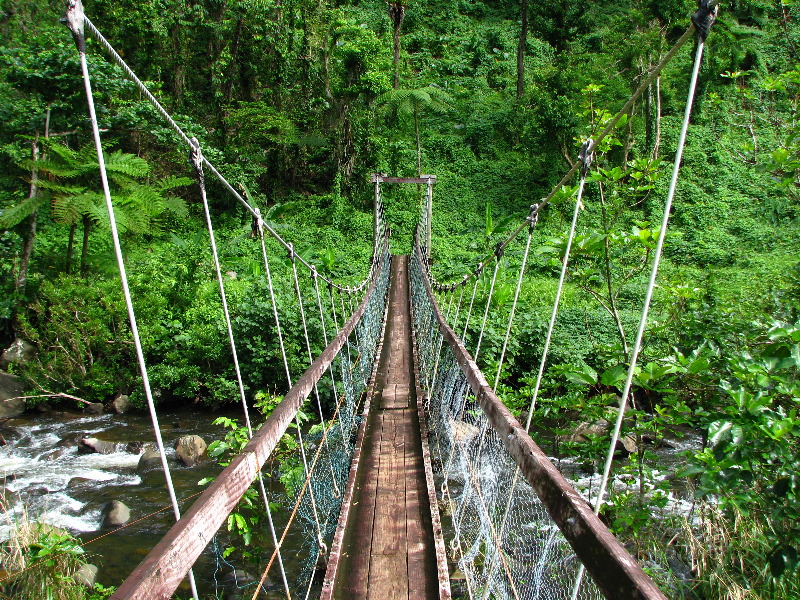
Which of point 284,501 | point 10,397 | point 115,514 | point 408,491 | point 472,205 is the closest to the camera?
point 408,491

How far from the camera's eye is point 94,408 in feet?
19.2

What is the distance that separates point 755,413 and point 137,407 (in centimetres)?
601

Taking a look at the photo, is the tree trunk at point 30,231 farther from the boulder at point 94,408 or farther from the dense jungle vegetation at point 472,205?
the boulder at point 94,408

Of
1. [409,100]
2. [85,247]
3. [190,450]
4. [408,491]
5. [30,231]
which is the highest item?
[409,100]

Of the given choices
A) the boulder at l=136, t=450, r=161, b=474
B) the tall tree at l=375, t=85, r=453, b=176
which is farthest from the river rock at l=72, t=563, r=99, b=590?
the tall tree at l=375, t=85, r=453, b=176

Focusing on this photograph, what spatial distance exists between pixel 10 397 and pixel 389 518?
17.8ft

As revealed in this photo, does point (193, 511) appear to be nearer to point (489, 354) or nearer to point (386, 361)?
point (386, 361)

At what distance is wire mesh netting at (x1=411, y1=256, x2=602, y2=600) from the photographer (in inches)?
66.9

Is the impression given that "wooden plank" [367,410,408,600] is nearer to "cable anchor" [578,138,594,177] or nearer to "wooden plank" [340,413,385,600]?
"wooden plank" [340,413,385,600]

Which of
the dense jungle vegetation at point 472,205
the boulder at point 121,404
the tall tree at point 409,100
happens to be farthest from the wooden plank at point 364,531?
the tall tree at point 409,100

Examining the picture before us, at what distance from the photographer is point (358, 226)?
11.9m

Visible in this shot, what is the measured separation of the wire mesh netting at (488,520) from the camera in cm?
170

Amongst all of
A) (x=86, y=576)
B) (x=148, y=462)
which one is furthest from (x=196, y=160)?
(x=148, y=462)

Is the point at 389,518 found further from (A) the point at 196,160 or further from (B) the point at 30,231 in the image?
(B) the point at 30,231
